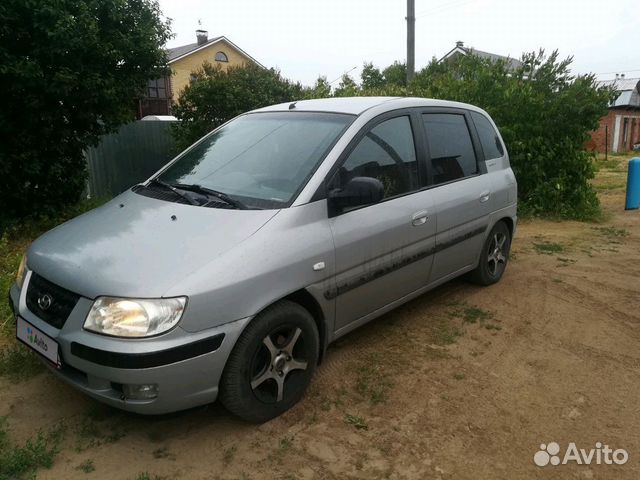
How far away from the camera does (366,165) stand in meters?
3.38

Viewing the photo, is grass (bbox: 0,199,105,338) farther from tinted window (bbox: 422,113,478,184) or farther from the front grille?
tinted window (bbox: 422,113,478,184)

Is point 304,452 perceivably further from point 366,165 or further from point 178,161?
point 178,161

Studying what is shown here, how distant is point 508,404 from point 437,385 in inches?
17.2

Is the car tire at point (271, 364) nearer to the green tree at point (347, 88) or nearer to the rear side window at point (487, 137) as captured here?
the rear side window at point (487, 137)

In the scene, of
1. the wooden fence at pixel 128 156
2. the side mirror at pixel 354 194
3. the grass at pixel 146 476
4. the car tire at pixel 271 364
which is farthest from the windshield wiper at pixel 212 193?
the wooden fence at pixel 128 156

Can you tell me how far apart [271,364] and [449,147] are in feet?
7.82

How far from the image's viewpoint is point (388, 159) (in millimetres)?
3570

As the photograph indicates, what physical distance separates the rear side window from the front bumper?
123 inches

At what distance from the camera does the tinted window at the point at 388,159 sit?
130 inches

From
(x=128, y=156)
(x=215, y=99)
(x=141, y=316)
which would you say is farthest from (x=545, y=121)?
(x=141, y=316)

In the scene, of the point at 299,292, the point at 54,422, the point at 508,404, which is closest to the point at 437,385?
the point at 508,404

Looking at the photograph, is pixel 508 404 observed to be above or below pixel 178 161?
below

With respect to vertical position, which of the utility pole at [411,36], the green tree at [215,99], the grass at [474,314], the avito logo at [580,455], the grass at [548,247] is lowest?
the grass at [548,247]

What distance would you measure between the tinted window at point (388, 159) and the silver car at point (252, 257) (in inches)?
0.5
